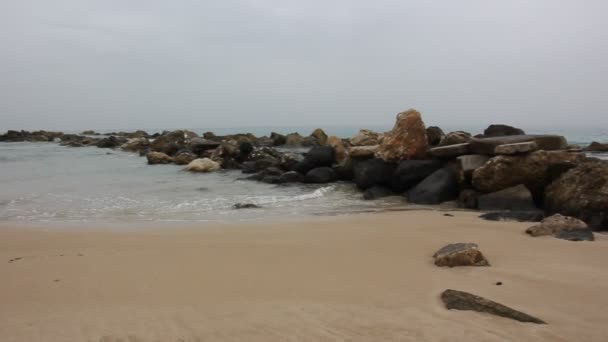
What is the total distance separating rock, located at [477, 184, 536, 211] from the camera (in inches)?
330

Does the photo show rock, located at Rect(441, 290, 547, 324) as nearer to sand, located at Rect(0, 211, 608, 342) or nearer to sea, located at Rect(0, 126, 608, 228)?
sand, located at Rect(0, 211, 608, 342)

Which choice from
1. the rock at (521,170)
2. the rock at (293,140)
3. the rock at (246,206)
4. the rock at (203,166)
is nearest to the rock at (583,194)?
the rock at (521,170)

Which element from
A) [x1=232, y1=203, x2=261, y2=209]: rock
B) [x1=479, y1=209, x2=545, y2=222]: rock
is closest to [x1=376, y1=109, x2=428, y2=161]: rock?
[x1=232, y1=203, x2=261, y2=209]: rock

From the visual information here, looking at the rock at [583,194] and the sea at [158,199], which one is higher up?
the rock at [583,194]

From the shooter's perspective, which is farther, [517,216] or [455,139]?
[455,139]

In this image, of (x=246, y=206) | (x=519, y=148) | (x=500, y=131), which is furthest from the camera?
(x=500, y=131)

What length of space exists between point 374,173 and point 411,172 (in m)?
1.16

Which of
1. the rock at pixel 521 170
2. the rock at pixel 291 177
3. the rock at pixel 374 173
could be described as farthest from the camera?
the rock at pixel 291 177

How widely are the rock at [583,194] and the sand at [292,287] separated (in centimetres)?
143

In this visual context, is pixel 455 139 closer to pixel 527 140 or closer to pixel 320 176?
pixel 527 140

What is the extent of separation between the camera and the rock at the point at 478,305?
303 cm

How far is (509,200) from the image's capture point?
8633mm

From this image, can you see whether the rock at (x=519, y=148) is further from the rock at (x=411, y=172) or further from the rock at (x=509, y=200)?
the rock at (x=411, y=172)

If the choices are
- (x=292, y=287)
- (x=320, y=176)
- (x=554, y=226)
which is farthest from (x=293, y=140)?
(x=292, y=287)
